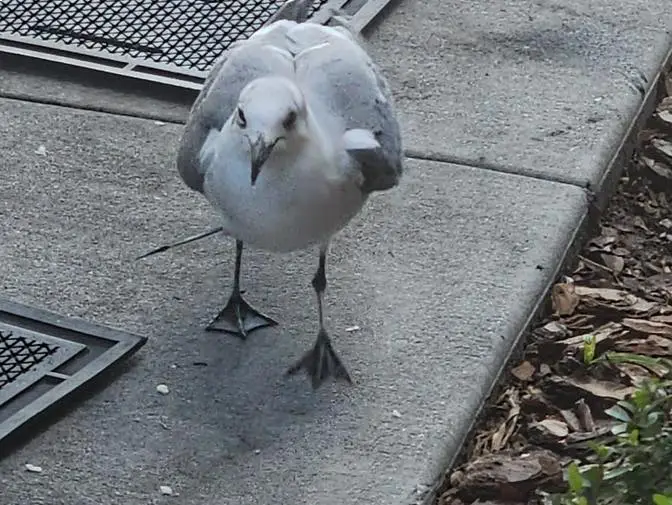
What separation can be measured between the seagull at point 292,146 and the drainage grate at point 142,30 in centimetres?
126

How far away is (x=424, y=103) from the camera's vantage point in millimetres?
5367

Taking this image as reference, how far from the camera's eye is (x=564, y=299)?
14.7 feet

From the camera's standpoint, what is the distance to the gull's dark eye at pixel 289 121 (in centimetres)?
368

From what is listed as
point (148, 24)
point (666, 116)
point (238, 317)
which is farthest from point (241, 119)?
point (666, 116)

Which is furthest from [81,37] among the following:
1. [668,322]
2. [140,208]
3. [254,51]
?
[668,322]

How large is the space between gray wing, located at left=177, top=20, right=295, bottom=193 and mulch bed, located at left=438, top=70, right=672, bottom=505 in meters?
1.06

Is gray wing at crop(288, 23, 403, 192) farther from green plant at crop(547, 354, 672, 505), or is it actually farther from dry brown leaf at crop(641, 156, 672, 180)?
dry brown leaf at crop(641, 156, 672, 180)

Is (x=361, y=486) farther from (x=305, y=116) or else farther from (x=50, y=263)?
(x=50, y=263)

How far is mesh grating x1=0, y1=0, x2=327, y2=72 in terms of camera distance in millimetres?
5539

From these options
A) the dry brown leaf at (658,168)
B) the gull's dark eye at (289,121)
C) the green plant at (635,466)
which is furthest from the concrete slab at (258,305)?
the gull's dark eye at (289,121)

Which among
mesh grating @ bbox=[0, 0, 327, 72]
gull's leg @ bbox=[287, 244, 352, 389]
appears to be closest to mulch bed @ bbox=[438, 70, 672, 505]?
gull's leg @ bbox=[287, 244, 352, 389]

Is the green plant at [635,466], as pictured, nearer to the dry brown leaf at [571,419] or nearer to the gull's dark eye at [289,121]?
the dry brown leaf at [571,419]

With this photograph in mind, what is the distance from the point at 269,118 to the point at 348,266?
0.97 m

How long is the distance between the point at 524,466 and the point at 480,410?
251 millimetres
